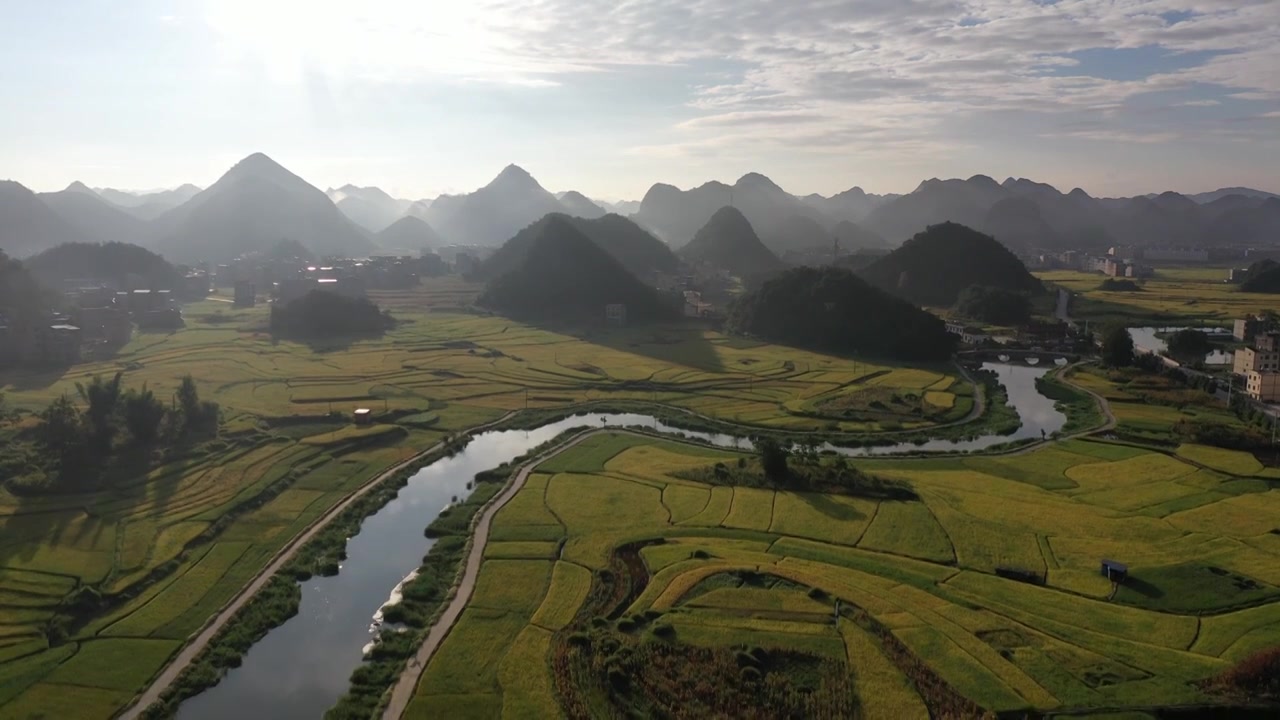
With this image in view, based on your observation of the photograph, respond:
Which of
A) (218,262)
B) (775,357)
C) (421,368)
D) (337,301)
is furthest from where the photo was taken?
(218,262)

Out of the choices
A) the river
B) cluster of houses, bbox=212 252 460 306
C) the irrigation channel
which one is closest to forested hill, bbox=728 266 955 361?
the river

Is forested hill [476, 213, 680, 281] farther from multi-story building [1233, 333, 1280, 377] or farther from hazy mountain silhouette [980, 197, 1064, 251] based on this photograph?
hazy mountain silhouette [980, 197, 1064, 251]

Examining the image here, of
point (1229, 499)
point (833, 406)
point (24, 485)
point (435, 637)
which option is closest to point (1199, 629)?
point (1229, 499)

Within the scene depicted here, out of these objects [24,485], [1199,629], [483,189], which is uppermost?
Result: [483,189]

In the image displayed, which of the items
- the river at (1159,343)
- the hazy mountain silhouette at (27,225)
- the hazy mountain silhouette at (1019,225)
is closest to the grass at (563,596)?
the river at (1159,343)

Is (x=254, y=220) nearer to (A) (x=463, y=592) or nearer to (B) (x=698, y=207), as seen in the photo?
(B) (x=698, y=207)

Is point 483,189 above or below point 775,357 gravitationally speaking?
above

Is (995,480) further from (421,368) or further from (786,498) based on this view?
(421,368)
